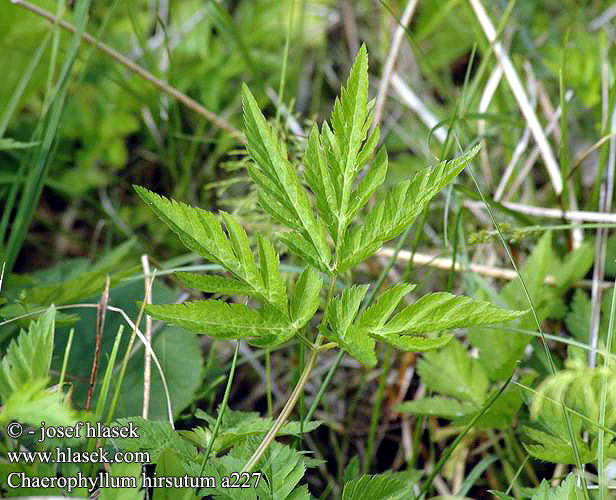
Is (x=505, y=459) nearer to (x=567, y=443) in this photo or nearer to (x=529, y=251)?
(x=567, y=443)

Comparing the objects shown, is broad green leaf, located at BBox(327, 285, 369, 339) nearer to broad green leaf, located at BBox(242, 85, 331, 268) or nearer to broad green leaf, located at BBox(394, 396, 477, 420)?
broad green leaf, located at BBox(242, 85, 331, 268)

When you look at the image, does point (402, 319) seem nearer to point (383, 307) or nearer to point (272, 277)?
point (383, 307)

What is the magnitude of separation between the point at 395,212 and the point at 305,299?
7.4 inches

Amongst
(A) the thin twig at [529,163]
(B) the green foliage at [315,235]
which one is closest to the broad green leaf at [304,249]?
(B) the green foliage at [315,235]

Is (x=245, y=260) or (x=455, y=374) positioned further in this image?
(x=455, y=374)

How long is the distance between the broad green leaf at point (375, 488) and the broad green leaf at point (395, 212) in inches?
13.0

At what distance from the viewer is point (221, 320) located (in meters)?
0.93

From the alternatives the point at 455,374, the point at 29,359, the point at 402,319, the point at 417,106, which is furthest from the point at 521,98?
the point at 29,359

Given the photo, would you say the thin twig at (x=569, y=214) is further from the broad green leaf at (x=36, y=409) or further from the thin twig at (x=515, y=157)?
the broad green leaf at (x=36, y=409)

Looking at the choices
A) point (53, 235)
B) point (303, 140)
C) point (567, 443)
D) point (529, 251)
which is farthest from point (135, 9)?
point (567, 443)

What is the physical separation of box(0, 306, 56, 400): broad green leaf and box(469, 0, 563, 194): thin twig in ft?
4.31

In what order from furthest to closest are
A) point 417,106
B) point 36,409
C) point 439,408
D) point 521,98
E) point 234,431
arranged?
point 417,106 < point 521,98 < point 439,408 < point 234,431 < point 36,409

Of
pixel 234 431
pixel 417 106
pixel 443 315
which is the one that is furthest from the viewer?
pixel 417 106

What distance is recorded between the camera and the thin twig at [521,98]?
67.2 inches
